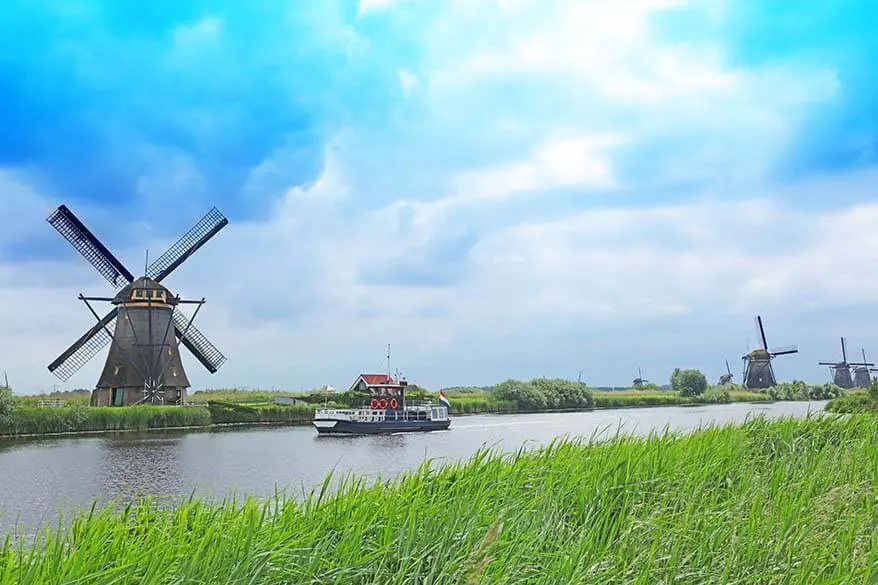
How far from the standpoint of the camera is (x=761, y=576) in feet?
15.2

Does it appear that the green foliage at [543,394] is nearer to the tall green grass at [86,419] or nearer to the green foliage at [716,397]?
the green foliage at [716,397]

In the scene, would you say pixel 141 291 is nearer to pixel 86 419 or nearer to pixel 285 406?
pixel 86 419

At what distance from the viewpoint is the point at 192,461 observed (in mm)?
23516

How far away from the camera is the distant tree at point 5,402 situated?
3173 cm

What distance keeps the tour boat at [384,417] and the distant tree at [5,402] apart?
13.5 m

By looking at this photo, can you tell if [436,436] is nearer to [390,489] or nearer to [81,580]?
[390,489]

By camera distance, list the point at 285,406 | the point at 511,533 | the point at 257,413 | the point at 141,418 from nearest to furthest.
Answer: the point at 511,533, the point at 141,418, the point at 257,413, the point at 285,406

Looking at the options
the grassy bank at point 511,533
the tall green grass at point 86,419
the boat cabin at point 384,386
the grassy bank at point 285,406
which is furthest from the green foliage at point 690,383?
the grassy bank at point 511,533

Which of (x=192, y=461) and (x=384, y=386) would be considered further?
(x=384, y=386)

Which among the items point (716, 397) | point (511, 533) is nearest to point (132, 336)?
point (511, 533)

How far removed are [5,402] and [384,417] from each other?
1812 cm

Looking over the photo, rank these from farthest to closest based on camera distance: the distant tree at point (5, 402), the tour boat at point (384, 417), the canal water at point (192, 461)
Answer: the tour boat at point (384, 417), the distant tree at point (5, 402), the canal water at point (192, 461)

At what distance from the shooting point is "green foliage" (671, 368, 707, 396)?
91125 millimetres

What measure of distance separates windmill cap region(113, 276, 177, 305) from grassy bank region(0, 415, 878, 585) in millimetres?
32456
